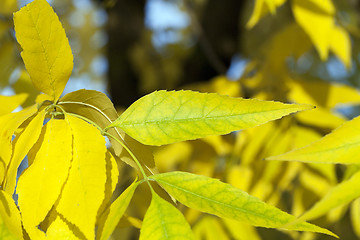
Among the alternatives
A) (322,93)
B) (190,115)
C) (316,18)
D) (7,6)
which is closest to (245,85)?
(322,93)

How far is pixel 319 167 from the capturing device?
0.69 m

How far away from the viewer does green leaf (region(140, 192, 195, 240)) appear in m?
0.31

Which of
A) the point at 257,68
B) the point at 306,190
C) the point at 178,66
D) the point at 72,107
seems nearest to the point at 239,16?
the point at 178,66

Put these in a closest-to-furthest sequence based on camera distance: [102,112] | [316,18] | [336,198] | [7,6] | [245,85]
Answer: [336,198], [102,112], [316,18], [7,6], [245,85]

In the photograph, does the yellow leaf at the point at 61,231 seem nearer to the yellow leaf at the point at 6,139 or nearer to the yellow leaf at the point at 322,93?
the yellow leaf at the point at 6,139

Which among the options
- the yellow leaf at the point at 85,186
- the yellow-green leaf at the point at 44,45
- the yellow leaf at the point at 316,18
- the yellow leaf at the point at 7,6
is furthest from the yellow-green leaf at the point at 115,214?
the yellow leaf at the point at 7,6

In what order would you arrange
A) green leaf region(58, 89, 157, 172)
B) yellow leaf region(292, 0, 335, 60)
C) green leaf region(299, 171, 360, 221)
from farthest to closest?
yellow leaf region(292, 0, 335, 60)
green leaf region(58, 89, 157, 172)
green leaf region(299, 171, 360, 221)

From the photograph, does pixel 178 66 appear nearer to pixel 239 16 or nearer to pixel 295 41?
pixel 239 16

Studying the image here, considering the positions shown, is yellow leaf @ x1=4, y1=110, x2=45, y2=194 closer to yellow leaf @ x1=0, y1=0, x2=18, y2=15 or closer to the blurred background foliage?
the blurred background foliage

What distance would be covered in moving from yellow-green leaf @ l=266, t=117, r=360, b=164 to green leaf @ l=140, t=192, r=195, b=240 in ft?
0.27

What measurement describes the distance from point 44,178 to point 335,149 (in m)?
0.21

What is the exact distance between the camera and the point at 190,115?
32 centimetres

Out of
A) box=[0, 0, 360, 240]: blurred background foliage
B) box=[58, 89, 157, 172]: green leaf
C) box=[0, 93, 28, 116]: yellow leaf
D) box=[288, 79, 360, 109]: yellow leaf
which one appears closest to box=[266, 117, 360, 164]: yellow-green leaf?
box=[0, 0, 360, 240]: blurred background foliage

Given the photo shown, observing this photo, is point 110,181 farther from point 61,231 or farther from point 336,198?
point 336,198
